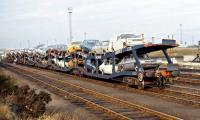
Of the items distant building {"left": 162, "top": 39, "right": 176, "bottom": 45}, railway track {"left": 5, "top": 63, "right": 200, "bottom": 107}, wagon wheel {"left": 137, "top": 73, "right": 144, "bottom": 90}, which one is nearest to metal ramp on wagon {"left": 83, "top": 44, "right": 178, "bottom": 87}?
wagon wheel {"left": 137, "top": 73, "right": 144, "bottom": 90}

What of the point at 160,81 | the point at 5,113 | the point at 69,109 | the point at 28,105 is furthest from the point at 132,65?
the point at 5,113

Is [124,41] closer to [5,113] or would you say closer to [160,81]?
[160,81]

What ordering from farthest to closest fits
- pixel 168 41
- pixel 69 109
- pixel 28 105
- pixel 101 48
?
pixel 101 48 → pixel 168 41 → pixel 69 109 → pixel 28 105

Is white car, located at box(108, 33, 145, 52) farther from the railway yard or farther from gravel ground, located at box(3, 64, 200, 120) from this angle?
gravel ground, located at box(3, 64, 200, 120)

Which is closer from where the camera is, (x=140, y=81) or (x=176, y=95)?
(x=176, y=95)

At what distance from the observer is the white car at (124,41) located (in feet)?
79.6

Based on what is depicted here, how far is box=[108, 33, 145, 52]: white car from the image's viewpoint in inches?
955

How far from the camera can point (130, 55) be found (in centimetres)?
2372

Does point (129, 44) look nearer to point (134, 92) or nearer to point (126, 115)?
point (134, 92)

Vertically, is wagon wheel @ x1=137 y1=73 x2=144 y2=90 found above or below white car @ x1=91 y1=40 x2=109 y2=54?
below

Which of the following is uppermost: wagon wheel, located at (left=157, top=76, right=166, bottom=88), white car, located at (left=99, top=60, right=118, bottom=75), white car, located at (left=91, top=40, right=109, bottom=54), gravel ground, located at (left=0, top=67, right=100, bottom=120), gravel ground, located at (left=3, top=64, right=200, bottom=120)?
white car, located at (left=91, top=40, right=109, bottom=54)

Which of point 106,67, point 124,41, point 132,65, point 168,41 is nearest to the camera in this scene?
point 168,41

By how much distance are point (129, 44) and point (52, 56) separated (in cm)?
2602

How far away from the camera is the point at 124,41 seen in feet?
83.4
